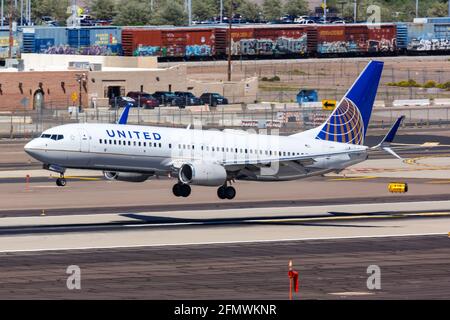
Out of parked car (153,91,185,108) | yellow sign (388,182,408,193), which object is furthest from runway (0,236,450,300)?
parked car (153,91,185,108)

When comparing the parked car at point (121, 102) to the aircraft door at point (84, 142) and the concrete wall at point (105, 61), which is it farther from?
the aircraft door at point (84, 142)

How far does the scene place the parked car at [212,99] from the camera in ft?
552

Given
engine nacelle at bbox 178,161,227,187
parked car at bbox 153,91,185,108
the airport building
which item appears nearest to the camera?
engine nacelle at bbox 178,161,227,187

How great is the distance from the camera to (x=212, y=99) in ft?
554

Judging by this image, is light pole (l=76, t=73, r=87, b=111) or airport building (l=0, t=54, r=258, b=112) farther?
light pole (l=76, t=73, r=87, b=111)

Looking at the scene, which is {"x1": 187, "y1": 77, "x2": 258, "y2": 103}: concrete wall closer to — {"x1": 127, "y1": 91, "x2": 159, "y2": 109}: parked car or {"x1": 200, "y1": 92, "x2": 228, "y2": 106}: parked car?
{"x1": 200, "y1": 92, "x2": 228, "y2": 106}: parked car

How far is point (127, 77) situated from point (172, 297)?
124 meters

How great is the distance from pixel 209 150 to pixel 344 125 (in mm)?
10103

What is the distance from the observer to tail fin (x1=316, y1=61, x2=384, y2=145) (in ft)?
269

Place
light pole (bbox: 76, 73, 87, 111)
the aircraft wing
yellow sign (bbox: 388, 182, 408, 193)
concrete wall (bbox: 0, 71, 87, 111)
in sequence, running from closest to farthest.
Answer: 1. the aircraft wing
2. yellow sign (bbox: 388, 182, 408, 193)
3. concrete wall (bbox: 0, 71, 87, 111)
4. light pole (bbox: 76, 73, 87, 111)

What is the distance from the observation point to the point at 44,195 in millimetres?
89625

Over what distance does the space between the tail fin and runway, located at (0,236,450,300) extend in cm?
1514

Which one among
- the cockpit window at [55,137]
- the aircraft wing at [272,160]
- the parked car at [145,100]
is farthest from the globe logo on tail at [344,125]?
the parked car at [145,100]

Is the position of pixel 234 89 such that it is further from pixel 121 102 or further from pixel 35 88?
pixel 35 88
